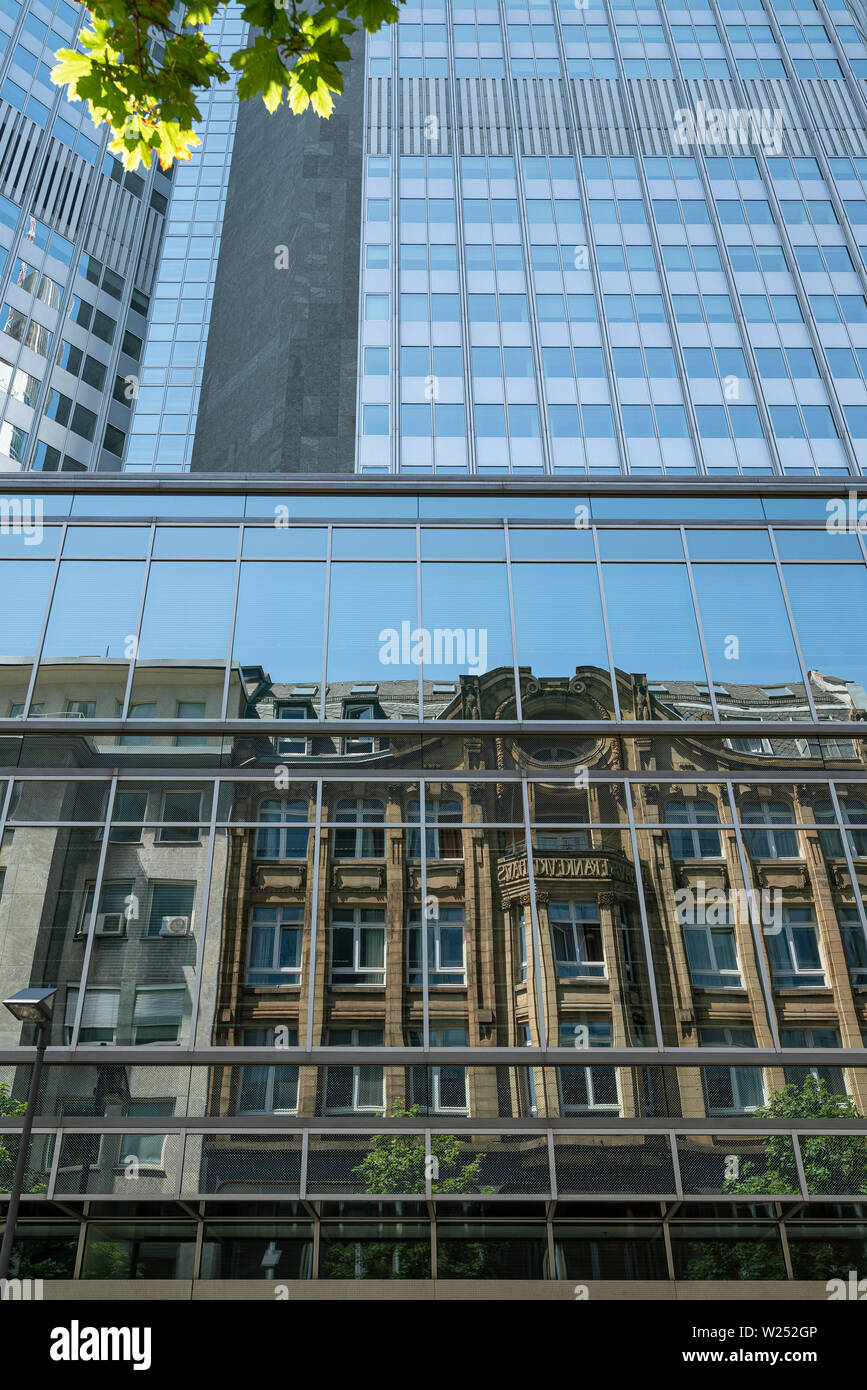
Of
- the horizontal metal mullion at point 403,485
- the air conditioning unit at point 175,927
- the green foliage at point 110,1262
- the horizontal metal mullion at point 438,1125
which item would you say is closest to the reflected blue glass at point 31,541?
the horizontal metal mullion at point 403,485

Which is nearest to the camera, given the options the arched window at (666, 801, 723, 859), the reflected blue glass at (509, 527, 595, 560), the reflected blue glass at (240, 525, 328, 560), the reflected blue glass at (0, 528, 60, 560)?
the arched window at (666, 801, 723, 859)

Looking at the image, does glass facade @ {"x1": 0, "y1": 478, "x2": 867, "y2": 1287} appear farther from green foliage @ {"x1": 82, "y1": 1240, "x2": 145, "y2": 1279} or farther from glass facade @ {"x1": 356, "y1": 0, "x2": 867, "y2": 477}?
glass facade @ {"x1": 356, "y1": 0, "x2": 867, "y2": 477}

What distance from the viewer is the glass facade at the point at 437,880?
46.4 ft

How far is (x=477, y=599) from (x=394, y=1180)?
30.7 feet

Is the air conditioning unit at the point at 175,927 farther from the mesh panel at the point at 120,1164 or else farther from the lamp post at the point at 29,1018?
the lamp post at the point at 29,1018

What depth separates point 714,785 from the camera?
1658 centimetres

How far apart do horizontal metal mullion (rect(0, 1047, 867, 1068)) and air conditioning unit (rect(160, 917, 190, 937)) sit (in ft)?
5.29

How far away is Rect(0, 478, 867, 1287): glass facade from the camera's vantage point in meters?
14.1

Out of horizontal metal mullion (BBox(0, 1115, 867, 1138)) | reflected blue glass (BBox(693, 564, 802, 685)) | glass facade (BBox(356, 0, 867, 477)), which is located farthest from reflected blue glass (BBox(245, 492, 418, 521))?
glass facade (BBox(356, 0, 867, 477))

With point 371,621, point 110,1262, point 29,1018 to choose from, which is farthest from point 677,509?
point 110,1262

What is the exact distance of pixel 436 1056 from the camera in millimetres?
14562

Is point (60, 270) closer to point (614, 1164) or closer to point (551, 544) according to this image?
point (551, 544)

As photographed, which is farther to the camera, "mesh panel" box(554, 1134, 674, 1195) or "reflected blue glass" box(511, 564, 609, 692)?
"reflected blue glass" box(511, 564, 609, 692)

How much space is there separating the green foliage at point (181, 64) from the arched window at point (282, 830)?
11.2 metres
